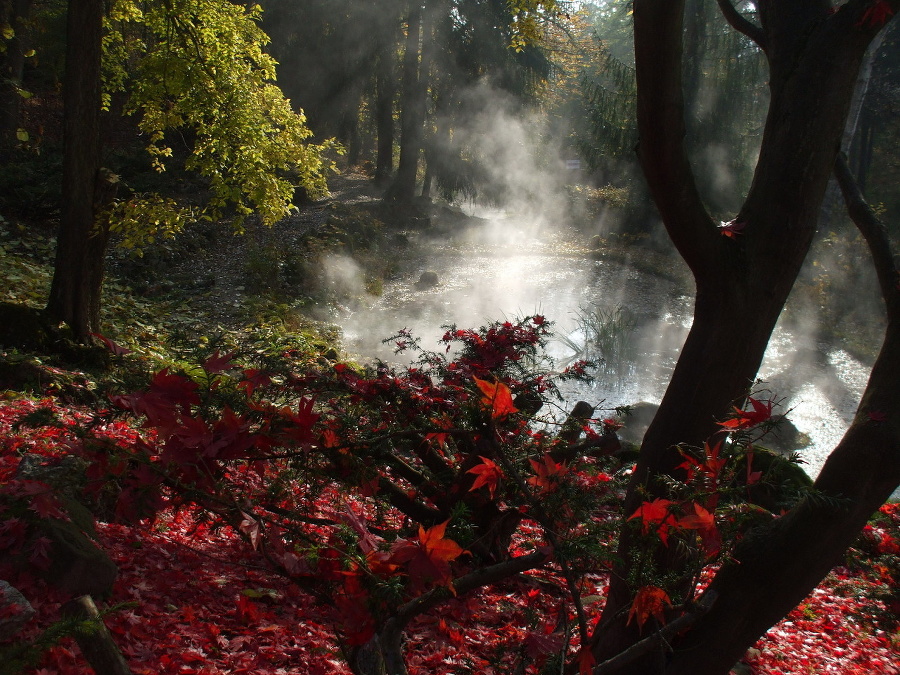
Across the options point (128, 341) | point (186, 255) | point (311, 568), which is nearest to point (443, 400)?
point (311, 568)

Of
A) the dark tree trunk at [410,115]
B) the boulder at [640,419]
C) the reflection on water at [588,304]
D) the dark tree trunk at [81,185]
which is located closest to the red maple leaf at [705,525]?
the dark tree trunk at [81,185]

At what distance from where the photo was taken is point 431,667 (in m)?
2.85

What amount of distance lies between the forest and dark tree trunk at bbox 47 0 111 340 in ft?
0.13

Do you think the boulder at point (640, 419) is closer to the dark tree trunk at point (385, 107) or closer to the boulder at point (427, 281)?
the boulder at point (427, 281)

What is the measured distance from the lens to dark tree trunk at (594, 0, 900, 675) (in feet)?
7.18

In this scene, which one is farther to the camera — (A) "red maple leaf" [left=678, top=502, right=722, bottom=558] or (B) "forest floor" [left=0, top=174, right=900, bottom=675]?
(B) "forest floor" [left=0, top=174, right=900, bottom=675]

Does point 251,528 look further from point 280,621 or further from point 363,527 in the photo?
point 280,621

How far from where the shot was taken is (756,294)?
2.68 meters

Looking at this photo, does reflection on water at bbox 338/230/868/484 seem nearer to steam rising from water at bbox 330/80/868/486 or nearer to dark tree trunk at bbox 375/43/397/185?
steam rising from water at bbox 330/80/868/486

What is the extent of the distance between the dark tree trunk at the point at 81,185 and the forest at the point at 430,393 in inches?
1.5

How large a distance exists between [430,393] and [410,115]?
16.4 m

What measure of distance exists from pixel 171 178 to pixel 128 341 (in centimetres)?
887

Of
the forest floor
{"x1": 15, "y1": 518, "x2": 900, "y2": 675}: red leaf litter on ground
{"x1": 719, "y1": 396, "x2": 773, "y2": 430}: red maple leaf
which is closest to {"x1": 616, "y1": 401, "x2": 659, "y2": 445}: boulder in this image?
the forest floor

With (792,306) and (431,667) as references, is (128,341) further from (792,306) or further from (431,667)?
(792,306)
